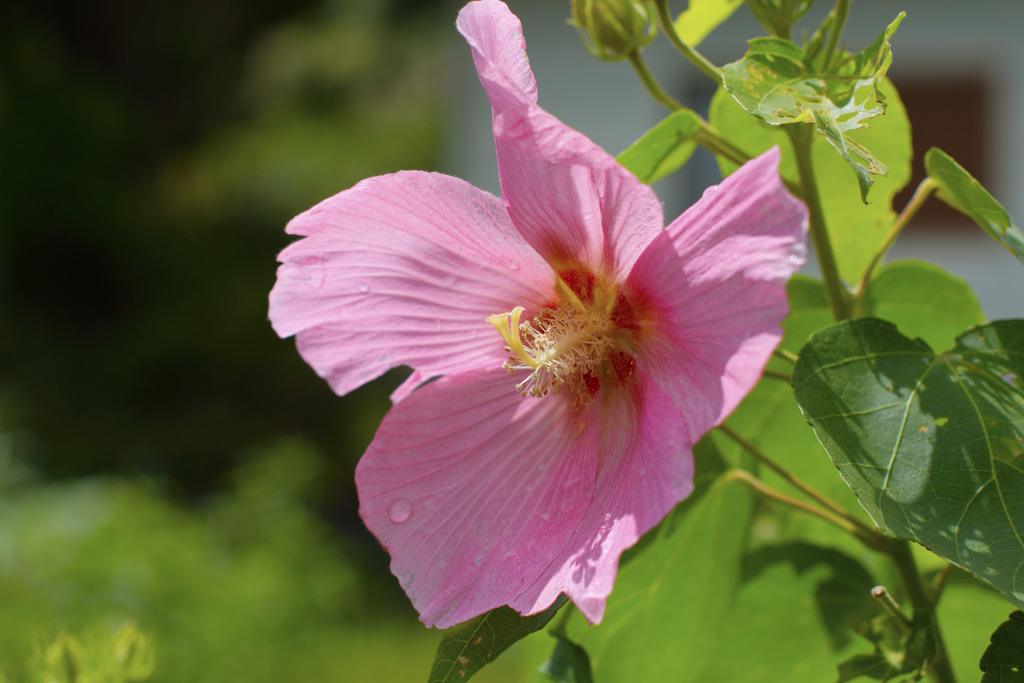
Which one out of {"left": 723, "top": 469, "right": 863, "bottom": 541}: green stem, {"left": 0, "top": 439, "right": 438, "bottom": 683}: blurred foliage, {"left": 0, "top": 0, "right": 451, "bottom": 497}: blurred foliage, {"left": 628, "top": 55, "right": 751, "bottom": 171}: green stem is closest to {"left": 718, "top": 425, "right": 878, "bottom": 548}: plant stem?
{"left": 723, "top": 469, "right": 863, "bottom": 541}: green stem

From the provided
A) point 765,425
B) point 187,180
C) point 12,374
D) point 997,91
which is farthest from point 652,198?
point 187,180

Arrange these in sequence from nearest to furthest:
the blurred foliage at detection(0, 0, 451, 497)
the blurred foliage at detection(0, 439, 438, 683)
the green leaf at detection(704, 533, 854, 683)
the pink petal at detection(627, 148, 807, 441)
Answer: the pink petal at detection(627, 148, 807, 441), the green leaf at detection(704, 533, 854, 683), the blurred foliage at detection(0, 439, 438, 683), the blurred foliage at detection(0, 0, 451, 497)

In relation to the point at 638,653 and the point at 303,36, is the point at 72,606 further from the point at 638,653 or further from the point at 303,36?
the point at 303,36

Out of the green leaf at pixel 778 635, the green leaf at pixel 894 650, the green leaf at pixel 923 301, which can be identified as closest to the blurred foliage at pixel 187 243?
the green leaf at pixel 778 635

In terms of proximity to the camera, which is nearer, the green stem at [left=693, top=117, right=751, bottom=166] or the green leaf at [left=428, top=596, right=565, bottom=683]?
the green leaf at [left=428, top=596, right=565, bottom=683]

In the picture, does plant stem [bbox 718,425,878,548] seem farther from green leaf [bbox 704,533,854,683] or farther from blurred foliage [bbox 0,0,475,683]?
blurred foliage [bbox 0,0,475,683]

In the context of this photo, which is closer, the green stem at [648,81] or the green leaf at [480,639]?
the green leaf at [480,639]

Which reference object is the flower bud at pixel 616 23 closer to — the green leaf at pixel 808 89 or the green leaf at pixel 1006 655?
the green leaf at pixel 808 89
